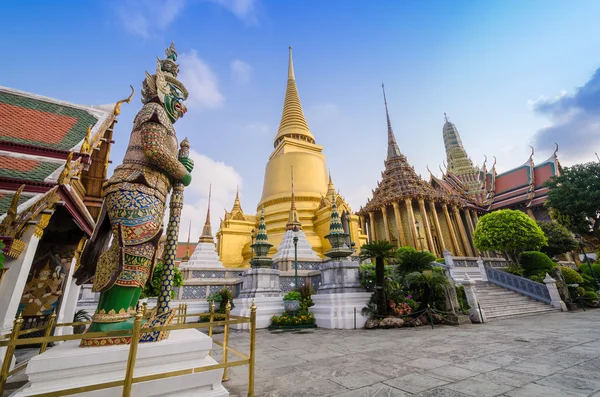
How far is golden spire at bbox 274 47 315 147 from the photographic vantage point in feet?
78.1

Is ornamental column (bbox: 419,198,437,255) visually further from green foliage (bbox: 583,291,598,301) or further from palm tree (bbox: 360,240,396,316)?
palm tree (bbox: 360,240,396,316)

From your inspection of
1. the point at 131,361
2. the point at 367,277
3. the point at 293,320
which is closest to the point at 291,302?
the point at 293,320

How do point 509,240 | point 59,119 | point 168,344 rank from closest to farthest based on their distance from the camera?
point 168,344
point 59,119
point 509,240

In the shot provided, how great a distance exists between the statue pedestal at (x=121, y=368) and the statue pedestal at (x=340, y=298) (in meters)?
5.98

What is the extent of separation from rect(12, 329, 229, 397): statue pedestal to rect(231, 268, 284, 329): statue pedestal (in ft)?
21.7

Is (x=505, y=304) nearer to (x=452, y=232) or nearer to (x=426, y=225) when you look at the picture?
(x=426, y=225)

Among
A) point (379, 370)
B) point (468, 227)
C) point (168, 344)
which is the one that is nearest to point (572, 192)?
point (468, 227)

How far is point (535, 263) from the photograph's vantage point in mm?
14180

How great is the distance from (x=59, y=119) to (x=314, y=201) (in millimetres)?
15226

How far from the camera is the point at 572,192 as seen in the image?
803 inches

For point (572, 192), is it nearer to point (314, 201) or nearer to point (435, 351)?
point (314, 201)

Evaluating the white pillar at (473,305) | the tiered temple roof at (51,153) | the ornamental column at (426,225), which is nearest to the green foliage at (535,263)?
the ornamental column at (426,225)

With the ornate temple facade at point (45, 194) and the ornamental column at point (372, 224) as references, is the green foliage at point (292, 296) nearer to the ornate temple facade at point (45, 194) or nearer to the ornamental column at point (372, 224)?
the ornate temple facade at point (45, 194)

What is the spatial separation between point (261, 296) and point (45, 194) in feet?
21.9
